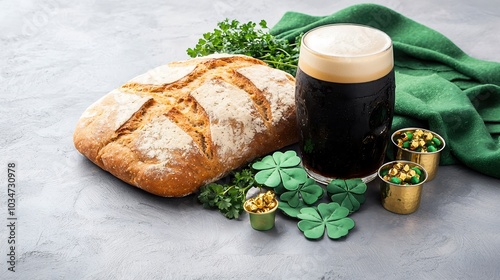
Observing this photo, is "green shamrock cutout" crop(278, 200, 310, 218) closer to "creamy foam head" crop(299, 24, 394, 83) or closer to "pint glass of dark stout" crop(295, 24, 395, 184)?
"pint glass of dark stout" crop(295, 24, 395, 184)

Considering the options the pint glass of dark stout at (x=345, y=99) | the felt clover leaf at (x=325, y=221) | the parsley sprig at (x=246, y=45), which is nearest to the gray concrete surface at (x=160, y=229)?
the felt clover leaf at (x=325, y=221)

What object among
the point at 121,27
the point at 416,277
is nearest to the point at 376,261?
the point at 416,277

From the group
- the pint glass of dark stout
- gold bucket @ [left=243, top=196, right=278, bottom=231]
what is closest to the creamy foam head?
the pint glass of dark stout

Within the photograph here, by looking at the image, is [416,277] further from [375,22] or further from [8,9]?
[8,9]

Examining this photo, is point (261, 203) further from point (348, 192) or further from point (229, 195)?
point (348, 192)

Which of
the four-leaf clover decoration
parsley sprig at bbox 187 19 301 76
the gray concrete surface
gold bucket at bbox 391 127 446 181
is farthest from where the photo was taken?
parsley sprig at bbox 187 19 301 76

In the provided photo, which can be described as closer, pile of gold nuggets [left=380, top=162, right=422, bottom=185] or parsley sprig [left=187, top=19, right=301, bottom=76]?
pile of gold nuggets [left=380, top=162, right=422, bottom=185]
